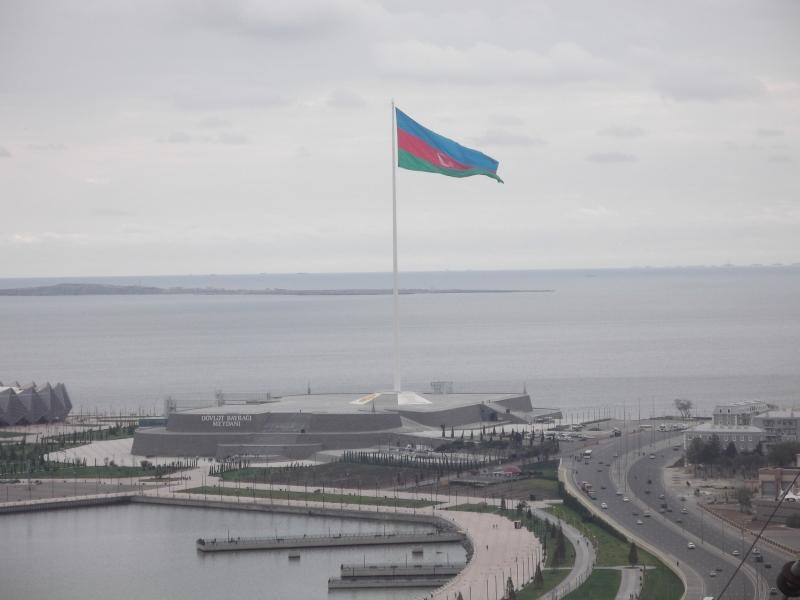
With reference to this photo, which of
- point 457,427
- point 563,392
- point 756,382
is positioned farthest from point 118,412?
point 756,382

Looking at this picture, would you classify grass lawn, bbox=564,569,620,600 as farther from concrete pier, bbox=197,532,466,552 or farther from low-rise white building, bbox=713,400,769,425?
low-rise white building, bbox=713,400,769,425

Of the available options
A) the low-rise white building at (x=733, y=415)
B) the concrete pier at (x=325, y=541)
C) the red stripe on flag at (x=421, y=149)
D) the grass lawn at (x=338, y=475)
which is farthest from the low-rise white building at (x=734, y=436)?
the concrete pier at (x=325, y=541)

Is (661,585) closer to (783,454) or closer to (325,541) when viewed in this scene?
(325,541)

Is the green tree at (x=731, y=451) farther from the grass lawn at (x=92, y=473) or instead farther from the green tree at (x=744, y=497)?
the grass lawn at (x=92, y=473)

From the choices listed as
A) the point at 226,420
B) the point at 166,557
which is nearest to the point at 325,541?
the point at 166,557

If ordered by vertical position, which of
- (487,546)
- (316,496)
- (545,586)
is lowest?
(545,586)

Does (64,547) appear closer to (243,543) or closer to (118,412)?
(243,543)

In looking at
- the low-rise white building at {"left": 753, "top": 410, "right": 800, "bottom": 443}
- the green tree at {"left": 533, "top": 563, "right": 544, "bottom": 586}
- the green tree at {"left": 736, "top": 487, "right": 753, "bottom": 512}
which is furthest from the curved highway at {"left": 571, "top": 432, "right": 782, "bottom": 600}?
the low-rise white building at {"left": 753, "top": 410, "right": 800, "bottom": 443}
